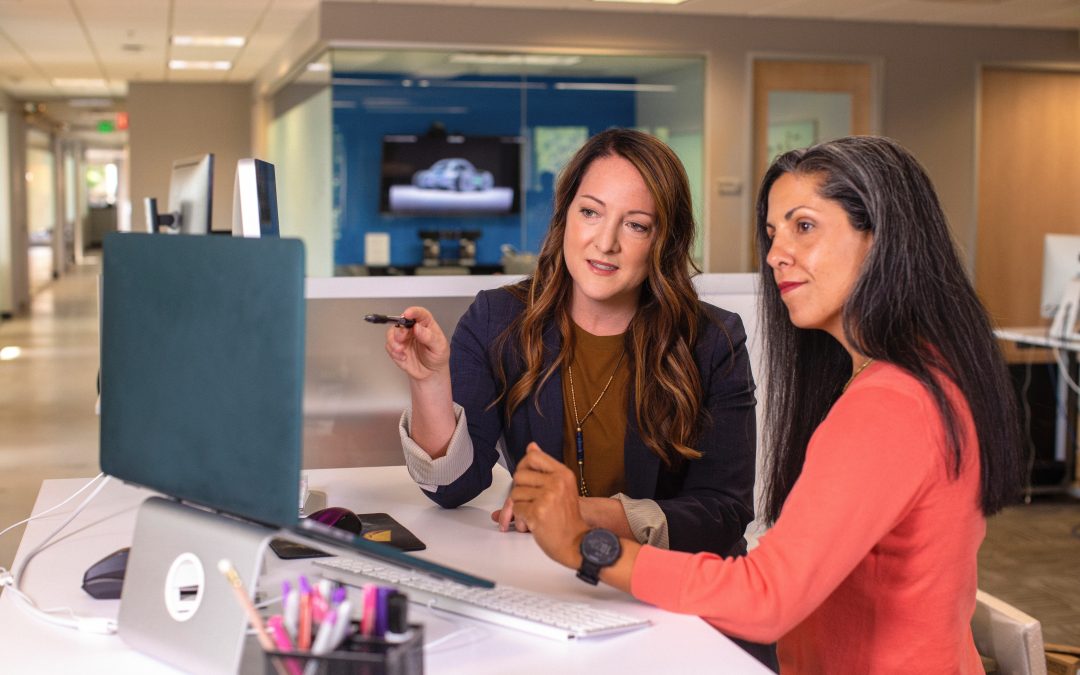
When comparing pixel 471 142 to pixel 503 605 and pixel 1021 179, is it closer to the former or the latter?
pixel 1021 179

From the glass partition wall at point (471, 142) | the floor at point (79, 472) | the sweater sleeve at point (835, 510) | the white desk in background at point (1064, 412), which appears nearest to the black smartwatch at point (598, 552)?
the sweater sleeve at point (835, 510)

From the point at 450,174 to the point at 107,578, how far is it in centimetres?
726

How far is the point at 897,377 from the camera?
140 centimetres

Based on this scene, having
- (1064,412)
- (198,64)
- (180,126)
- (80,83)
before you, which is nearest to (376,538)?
(1064,412)

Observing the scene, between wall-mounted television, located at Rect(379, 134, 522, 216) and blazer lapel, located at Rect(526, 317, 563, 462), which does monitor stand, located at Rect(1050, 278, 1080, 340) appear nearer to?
wall-mounted television, located at Rect(379, 134, 522, 216)

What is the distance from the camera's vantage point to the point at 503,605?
4.82 feet

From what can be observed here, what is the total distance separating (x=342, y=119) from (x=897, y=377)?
742 centimetres

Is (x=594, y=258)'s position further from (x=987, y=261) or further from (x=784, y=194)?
(x=987, y=261)

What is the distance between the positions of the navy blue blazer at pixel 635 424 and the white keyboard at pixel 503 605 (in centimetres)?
44

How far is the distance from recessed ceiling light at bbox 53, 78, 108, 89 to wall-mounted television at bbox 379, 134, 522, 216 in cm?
797

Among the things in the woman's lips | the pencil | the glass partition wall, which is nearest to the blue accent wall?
the glass partition wall

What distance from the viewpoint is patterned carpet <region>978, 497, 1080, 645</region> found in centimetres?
420

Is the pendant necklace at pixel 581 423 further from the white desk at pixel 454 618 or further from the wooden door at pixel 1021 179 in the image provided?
the wooden door at pixel 1021 179

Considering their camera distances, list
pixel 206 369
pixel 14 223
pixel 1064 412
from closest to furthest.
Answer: pixel 206 369, pixel 1064 412, pixel 14 223
